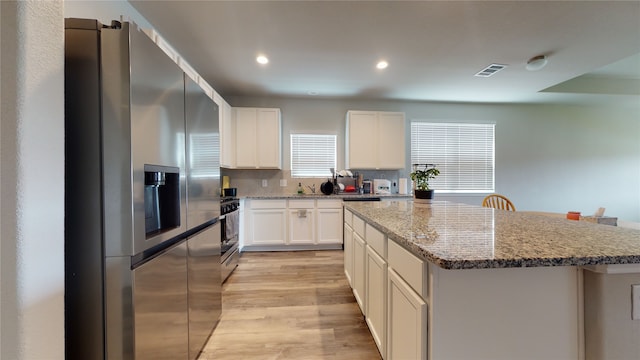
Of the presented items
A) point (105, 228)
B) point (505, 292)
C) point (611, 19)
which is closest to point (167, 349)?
point (105, 228)

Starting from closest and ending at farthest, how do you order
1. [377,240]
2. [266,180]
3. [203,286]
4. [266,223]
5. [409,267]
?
[409,267], [377,240], [203,286], [266,223], [266,180]

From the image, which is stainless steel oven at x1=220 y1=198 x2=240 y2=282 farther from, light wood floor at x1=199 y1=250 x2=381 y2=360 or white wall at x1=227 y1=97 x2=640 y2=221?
white wall at x1=227 y1=97 x2=640 y2=221

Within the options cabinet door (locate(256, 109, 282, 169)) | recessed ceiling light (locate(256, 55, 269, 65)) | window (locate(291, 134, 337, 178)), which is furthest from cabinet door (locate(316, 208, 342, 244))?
recessed ceiling light (locate(256, 55, 269, 65))

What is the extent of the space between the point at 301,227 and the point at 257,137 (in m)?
1.65

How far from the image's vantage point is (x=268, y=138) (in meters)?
3.87

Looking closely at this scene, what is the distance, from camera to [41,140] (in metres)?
0.59

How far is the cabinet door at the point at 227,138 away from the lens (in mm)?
3380

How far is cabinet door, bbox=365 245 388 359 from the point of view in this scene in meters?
1.32

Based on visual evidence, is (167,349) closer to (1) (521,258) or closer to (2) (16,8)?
(2) (16,8)

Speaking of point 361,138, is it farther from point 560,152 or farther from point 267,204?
point 560,152

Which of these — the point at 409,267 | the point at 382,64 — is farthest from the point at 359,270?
the point at 382,64

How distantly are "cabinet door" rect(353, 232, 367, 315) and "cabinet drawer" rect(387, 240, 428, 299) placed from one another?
1.93ft

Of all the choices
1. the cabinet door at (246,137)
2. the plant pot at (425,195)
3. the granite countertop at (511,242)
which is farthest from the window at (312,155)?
the granite countertop at (511,242)

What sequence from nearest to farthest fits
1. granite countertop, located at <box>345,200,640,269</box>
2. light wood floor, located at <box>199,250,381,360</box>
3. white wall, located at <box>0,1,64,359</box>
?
white wall, located at <box>0,1,64,359</box>
granite countertop, located at <box>345,200,640,269</box>
light wood floor, located at <box>199,250,381,360</box>
